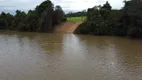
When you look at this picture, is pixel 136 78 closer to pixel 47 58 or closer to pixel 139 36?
pixel 47 58

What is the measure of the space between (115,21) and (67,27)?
12.1 meters

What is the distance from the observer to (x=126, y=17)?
40312mm

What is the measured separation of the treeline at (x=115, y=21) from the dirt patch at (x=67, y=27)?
232cm

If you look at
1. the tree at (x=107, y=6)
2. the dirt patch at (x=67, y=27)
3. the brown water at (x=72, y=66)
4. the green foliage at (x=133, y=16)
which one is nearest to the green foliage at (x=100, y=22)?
the tree at (x=107, y=6)

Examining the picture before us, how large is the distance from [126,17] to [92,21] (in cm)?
704

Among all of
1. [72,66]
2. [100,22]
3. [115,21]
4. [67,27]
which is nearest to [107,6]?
[100,22]

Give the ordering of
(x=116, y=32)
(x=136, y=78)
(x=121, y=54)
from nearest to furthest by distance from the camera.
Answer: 1. (x=136, y=78)
2. (x=121, y=54)
3. (x=116, y=32)

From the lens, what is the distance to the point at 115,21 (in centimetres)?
4359

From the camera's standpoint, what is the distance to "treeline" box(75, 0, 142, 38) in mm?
37969

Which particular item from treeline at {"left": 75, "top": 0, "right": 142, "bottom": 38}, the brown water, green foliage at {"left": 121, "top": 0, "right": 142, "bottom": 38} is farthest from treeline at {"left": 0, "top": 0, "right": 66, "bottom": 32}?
the brown water

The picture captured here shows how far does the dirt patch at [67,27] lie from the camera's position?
5091cm

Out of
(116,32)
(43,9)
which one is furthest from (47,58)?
(43,9)

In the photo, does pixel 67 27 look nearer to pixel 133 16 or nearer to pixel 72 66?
pixel 133 16

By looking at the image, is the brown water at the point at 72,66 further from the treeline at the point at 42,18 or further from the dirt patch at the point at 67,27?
the treeline at the point at 42,18
